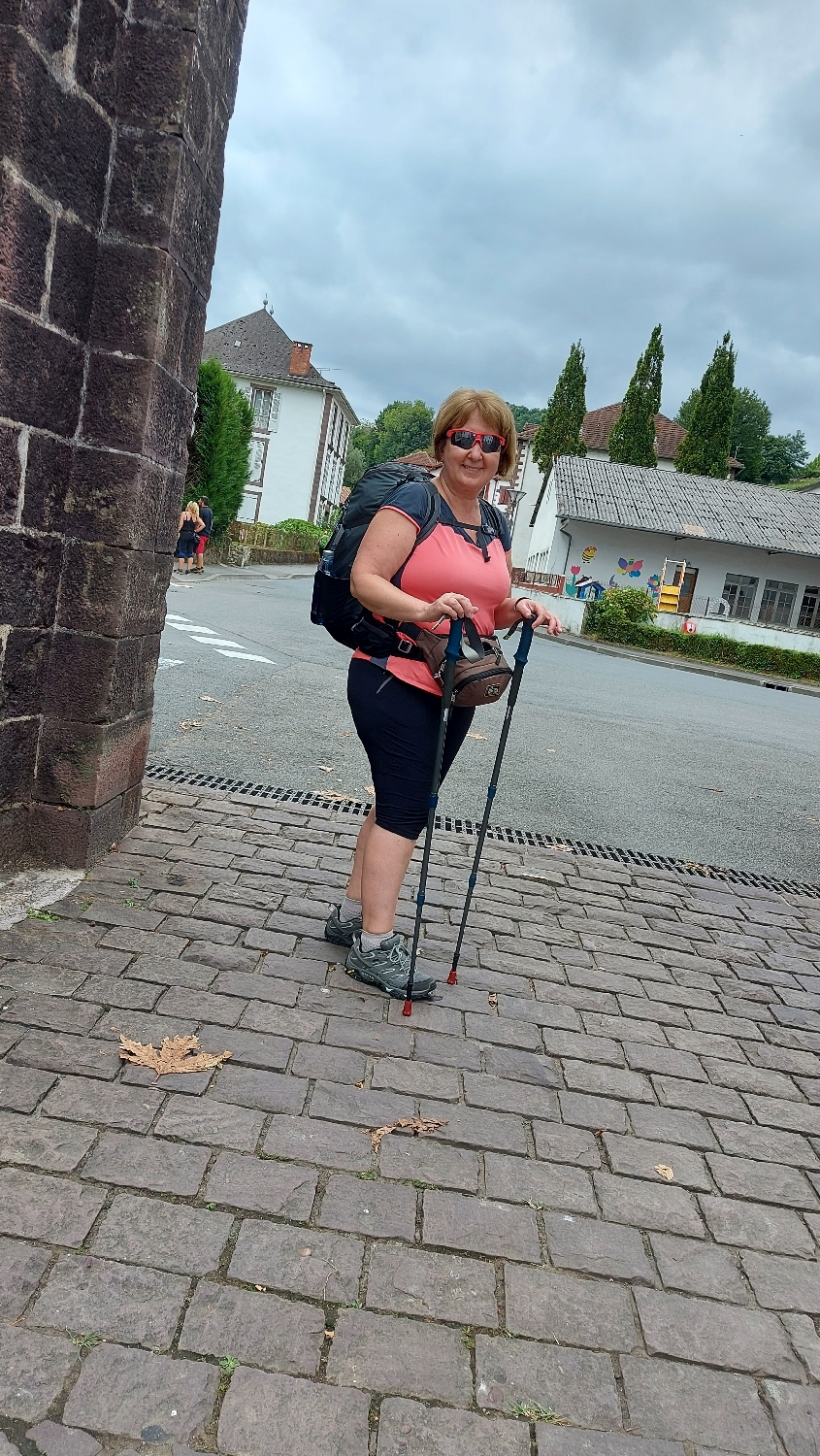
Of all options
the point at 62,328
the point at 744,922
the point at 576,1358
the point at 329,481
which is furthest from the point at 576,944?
the point at 329,481

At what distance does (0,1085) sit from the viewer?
2.57 metres

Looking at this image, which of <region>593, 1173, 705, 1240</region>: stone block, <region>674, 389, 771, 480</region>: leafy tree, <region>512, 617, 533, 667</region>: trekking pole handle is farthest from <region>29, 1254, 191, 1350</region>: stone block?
<region>674, 389, 771, 480</region>: leafy tree

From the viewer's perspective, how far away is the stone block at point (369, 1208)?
2.30 m

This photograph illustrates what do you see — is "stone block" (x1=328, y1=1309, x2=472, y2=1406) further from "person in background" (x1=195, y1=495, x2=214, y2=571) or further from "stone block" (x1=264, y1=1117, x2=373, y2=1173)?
"person in background" (x1=195, y1=495, x2=214, y2=571)

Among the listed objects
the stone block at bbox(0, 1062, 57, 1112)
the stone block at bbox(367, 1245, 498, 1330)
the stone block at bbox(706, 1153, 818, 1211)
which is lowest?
the stone block at bbox(706, 1153, 818, 1211)

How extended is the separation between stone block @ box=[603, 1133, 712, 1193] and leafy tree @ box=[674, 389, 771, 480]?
98.1 metres

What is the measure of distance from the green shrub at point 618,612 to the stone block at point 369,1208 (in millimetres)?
27559

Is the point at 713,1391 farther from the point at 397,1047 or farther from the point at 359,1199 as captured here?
the point at 397,1047

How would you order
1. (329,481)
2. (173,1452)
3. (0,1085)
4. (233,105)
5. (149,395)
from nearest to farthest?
(173,1452) → (0,1085) → (149,395) → (233,105) → (329,481)

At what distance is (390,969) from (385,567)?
1336mm

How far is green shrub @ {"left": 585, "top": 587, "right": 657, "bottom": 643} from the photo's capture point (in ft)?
95.5

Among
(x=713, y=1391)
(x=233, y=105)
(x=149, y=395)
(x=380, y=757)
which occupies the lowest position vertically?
(x=713, y=1391)

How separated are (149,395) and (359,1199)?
9.10 ft

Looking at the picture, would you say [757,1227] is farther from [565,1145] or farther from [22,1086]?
[22,1086]
